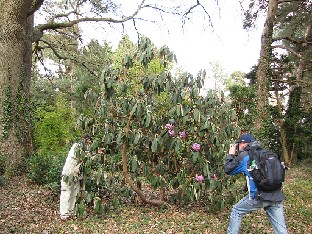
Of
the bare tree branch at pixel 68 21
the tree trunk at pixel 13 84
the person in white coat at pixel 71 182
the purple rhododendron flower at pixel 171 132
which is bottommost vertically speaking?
the person in white coat at pixel 71 182

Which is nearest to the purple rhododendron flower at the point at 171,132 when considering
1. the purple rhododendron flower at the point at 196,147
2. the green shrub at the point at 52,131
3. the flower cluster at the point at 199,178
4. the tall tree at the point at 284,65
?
the purple rhododendron flower at the point at 196,147

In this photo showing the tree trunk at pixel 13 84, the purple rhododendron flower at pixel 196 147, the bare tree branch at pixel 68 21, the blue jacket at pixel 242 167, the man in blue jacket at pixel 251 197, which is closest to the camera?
the man in blue jacket at pixel 251 197

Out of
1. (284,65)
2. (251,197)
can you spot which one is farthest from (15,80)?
(284,65)

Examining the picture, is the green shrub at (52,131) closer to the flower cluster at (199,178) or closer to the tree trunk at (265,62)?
the flower cluster at (199,178)

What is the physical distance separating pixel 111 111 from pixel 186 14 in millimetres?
7446

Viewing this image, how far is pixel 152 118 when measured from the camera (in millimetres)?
5902

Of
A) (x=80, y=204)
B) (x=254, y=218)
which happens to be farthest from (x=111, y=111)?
(x=254, y=218)

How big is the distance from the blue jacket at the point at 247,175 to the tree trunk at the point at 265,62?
10.4m

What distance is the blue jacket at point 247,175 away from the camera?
4254mm

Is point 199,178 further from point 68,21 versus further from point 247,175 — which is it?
point 68,21

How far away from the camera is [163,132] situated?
618 cm

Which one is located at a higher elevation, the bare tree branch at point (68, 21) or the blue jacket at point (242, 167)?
the bare tree branch at point (68, 21)

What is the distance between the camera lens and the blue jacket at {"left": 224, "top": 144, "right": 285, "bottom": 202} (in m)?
4.25

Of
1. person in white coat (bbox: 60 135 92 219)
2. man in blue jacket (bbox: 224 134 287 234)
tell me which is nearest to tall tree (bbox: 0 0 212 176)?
person in white coat (bbox: 60 135 92 219)
